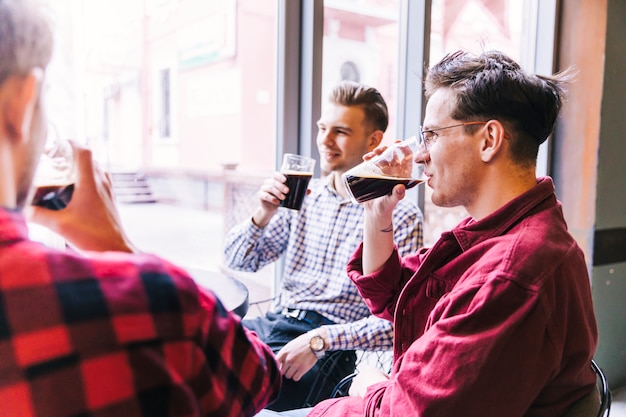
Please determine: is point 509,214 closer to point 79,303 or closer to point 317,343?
point 317,343

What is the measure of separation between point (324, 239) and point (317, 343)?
480 mm

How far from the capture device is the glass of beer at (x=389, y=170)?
1.28 meters

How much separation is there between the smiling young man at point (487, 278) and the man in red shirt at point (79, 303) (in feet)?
1.71

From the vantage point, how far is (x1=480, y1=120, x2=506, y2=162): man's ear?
112 centimetres

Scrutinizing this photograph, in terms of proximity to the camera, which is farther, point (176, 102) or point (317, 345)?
point (176, 102)

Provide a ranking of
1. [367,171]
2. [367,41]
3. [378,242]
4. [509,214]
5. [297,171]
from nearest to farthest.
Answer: [509,214]
[367,171]
[378,242]
[297,171]
[367,41]

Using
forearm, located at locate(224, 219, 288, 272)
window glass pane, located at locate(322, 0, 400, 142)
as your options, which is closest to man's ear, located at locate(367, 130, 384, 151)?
forearm, located at locate(224, 219, 288, 272)

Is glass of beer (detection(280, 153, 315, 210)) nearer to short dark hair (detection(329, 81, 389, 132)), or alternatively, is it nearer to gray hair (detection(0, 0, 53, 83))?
short dark hair (detection(329, 81, 389, 132))

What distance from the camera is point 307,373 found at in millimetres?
1691

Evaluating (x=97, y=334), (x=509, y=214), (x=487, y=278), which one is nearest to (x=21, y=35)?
(x=97, y=334)

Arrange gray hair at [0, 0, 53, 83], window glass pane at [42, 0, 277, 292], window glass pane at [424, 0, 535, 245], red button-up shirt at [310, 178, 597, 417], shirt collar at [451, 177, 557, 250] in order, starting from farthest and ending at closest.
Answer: window glass pane at [424, 0, 535, 245]
shirt collar at [451, 177, 557, 250]
red button-up shirt at [310, 178, 597, 417]
window glass pane at [42, 0, 277, 292]
gray hair at [0, 0, 53, 83]

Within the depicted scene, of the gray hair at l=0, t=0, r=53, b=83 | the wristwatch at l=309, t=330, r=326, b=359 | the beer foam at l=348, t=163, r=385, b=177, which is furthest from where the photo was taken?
the wristwatch at l=309, t=330, r=326, b=359

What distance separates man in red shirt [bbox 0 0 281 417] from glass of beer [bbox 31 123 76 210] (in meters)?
0.01

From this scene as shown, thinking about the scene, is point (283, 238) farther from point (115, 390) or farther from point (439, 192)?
point (115, 390)
